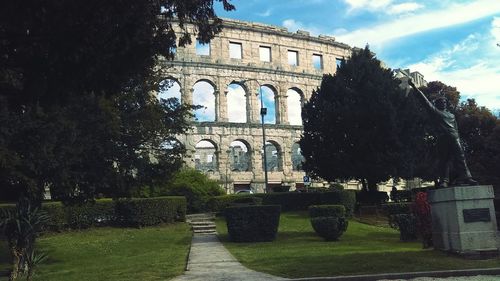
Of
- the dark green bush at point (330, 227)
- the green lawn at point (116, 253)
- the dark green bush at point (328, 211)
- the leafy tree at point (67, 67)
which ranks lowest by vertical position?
the green lawn at point (116, 253)

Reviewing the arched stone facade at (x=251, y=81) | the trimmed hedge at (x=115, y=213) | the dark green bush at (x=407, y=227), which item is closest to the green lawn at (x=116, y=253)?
the trimmed hedge at (x=115, y=213)

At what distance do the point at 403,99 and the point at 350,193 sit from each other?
966 cm

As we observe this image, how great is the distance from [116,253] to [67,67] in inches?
391

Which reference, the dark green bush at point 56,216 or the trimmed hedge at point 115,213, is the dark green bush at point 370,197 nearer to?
the trimmed hedge at point 115,213

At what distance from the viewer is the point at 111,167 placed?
63.5ft

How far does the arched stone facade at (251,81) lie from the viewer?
56.4 m

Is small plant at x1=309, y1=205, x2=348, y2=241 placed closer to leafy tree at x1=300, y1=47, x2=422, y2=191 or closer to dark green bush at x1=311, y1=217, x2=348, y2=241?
dark green bush at x1=311, y1=217, x2=348, y2=241

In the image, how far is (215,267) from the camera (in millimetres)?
12977

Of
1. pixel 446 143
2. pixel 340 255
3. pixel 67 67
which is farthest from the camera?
pixel 446 143

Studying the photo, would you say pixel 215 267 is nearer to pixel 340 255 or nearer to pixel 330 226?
pixel 340 255

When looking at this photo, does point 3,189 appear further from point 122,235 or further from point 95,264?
point 122,235

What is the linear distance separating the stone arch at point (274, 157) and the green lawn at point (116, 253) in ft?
110

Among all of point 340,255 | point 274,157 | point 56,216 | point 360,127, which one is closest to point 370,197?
point 360,127

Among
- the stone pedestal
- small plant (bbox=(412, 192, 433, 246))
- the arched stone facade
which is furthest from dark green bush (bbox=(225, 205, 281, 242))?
the arched stone facade
